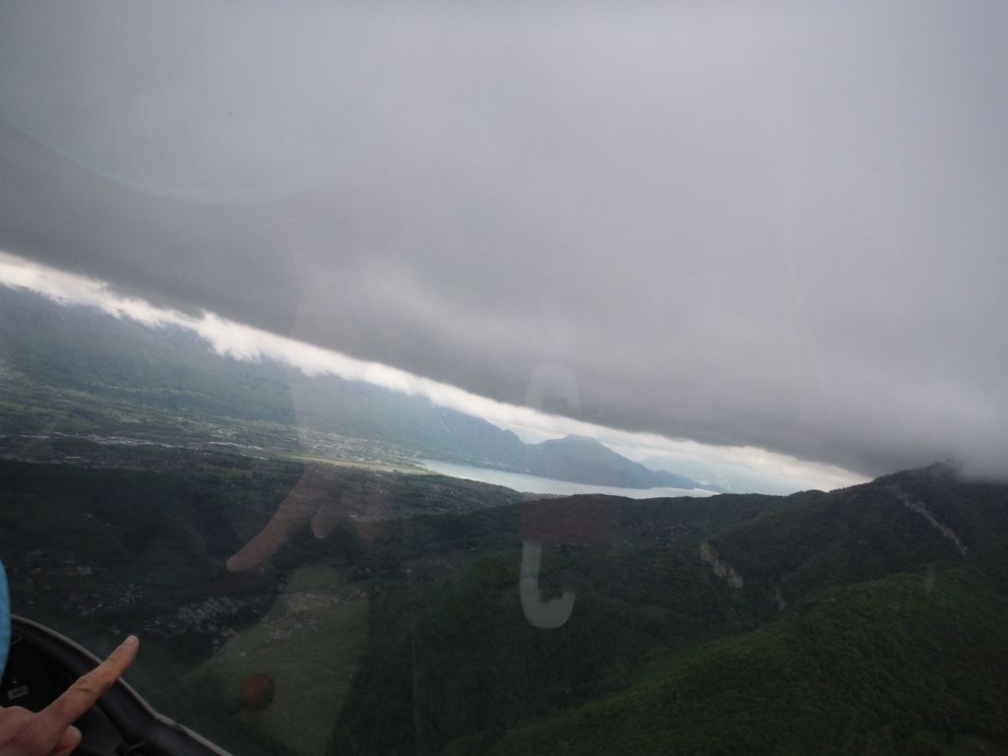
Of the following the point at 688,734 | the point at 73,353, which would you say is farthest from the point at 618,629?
→ the point at 73,353

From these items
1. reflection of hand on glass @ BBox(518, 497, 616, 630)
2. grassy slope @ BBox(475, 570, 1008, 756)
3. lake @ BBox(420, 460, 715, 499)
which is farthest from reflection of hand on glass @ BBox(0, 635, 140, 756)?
lake @ BBox(420, 460, 715, 499)

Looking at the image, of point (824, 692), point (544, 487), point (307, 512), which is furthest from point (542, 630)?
point (544, 487)

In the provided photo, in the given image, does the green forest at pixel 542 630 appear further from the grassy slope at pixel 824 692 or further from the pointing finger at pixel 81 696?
the pointing finger at pixel 81 696

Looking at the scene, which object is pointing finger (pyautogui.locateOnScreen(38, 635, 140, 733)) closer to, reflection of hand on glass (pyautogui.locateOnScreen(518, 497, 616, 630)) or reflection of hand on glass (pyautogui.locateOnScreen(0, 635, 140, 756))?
reflection of hand on glass (pyautogui.locateOnScreen(0, 635, 140, 756))

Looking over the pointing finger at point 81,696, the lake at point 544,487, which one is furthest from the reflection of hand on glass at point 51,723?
the lake at point 544,487

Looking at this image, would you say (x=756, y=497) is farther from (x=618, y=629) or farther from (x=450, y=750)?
(x=450, y=750)

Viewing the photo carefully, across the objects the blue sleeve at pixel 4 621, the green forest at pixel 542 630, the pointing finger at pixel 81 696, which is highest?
the blue sleeve at pixel 4 621

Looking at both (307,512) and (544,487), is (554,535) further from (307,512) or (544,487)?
(544,487)
